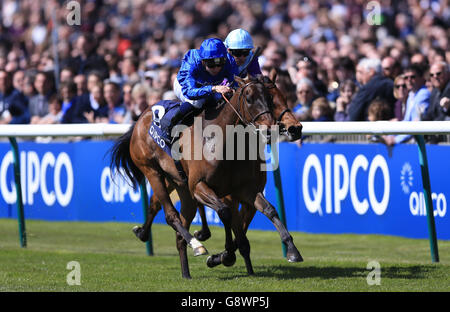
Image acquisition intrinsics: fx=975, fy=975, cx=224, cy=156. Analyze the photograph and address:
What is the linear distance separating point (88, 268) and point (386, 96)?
4139 millimetres

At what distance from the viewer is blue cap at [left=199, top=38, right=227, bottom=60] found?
24.5 feet

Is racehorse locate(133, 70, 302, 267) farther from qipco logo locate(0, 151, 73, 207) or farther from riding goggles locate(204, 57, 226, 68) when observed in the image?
qipco logo locate(0, 151, 73, 207)

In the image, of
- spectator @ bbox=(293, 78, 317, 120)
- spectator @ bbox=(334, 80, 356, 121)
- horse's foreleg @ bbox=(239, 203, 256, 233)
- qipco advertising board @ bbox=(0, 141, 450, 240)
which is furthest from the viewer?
spectator @ bbox=(293, 78, 317, 120)

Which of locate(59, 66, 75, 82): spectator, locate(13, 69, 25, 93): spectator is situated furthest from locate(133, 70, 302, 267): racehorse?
locate(13, 69, 25, 93): spectator

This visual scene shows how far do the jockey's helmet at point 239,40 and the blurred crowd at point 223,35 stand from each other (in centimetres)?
233

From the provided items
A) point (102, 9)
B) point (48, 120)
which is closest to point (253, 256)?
point (48, 120)

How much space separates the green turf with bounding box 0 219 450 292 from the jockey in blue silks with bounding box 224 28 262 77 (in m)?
1.67

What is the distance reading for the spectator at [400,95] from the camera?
1045 centimetres

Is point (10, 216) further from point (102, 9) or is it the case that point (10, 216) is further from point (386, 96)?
point (102, 9)

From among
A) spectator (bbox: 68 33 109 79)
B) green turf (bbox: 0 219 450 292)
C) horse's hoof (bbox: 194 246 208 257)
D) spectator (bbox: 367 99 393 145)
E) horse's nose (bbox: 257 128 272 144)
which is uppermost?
spectator (bbox: 68 33 109 79)

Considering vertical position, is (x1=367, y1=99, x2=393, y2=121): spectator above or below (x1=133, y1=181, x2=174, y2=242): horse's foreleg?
above

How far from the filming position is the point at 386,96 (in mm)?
10773

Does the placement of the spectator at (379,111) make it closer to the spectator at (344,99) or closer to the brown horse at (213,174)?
the spectator at (344,99)

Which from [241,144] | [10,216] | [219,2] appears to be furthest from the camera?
[219,2]
